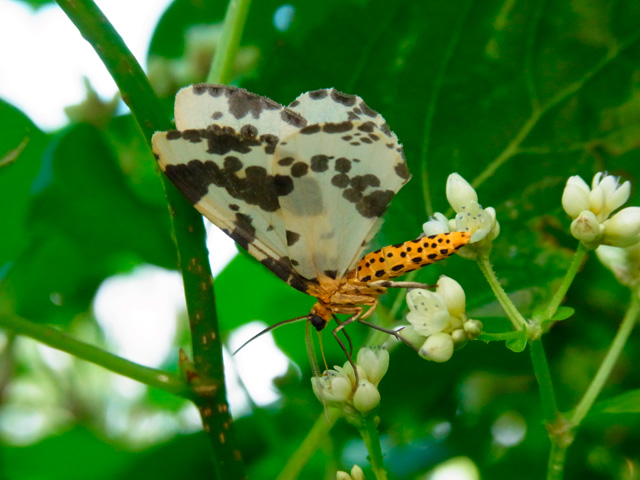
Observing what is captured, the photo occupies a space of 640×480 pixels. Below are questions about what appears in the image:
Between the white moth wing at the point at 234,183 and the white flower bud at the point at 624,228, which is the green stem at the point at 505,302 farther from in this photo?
the white moth wing at the point at 234,183

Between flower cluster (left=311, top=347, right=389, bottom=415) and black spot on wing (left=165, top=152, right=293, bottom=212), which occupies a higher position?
black spot on wing (left=165, top=152, right=293, bottom=212)

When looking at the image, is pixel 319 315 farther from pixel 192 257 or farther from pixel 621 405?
pixel 621 405

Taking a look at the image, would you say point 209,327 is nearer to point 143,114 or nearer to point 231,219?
point 231,219

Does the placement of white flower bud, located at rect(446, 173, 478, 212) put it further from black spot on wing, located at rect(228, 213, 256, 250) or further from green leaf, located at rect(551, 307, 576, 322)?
black spot on wing, located at rect(228, 213, 256, 250)

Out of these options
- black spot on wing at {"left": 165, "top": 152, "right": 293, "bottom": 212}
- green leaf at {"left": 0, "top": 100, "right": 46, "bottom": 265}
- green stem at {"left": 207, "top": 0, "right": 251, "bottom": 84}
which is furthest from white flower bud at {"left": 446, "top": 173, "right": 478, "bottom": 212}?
green leaf at {"left": 0, "top": 100, "right": 46, "bottom": 265}

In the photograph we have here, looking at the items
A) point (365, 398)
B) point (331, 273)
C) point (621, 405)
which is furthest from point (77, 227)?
point (621, 405)

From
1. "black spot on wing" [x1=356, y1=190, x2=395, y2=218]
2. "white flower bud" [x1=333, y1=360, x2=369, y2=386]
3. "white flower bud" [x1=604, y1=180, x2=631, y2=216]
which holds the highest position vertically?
"black spot on wing" [x1=356, y1=190, x2=395, y2=218]
